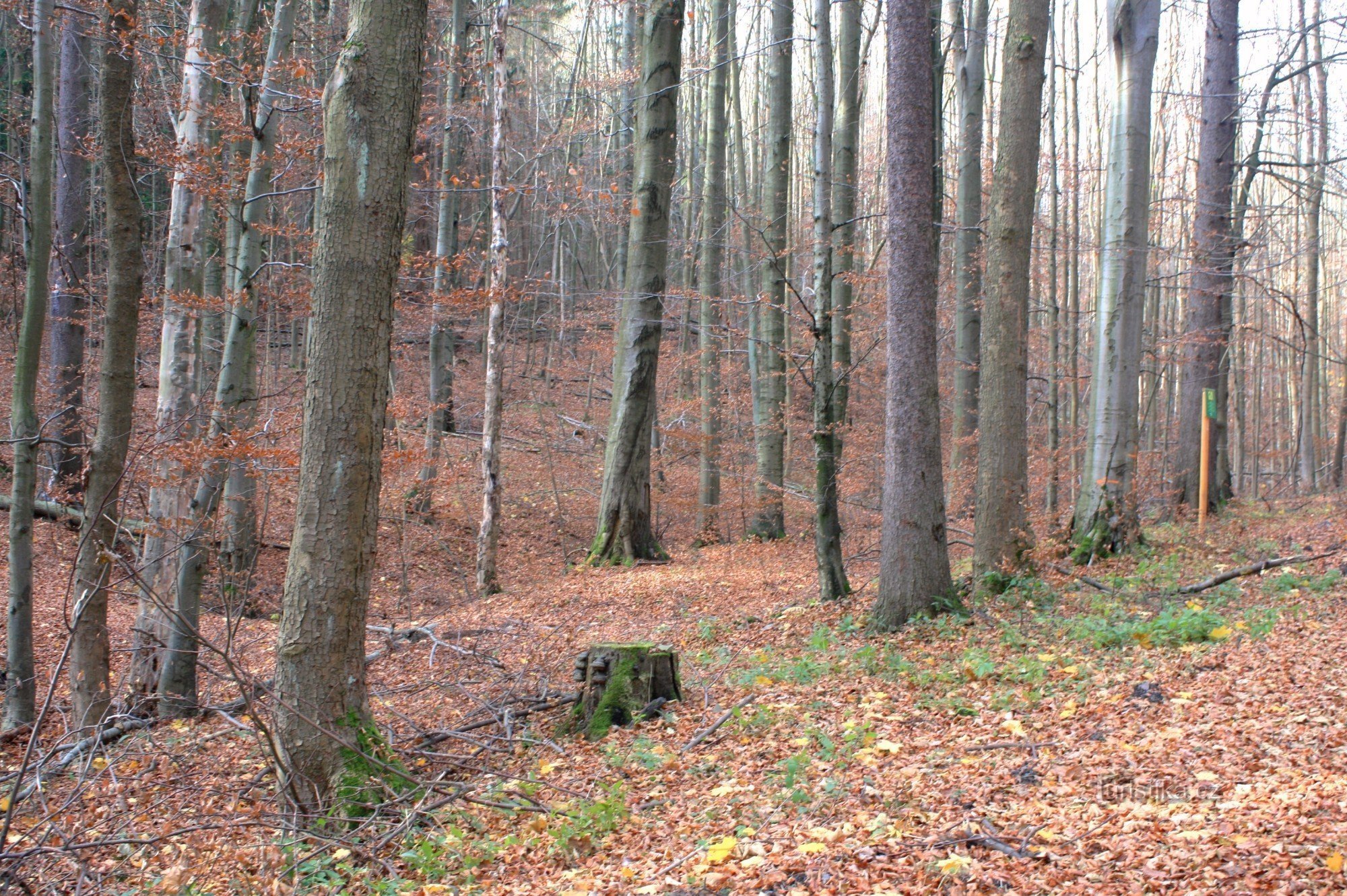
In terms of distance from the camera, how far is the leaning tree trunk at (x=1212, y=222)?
14305 millimetres

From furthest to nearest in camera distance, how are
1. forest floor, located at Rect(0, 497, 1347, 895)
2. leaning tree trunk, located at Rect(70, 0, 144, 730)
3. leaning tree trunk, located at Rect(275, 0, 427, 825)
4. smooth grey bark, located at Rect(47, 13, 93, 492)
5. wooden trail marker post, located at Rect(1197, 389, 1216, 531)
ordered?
smooth grey bark, located at Rect(47, 13, 93, 492)
wooden trail marker post, located at Rect(1197, 389, 1216, 531)
leaning tree trunk, located at Rect(70, 0, 144, 730)
leaning tree trunk, located at Rect(275, 0, 427, 825)
forest floor, located at Rect(0, 497, 1347, 895)

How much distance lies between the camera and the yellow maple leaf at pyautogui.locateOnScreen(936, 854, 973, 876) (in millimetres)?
3447

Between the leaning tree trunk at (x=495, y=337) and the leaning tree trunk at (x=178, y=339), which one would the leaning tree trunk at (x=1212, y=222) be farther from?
the leaning tree trunk at (x=178, y=339)

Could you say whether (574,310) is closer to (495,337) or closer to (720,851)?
(495,337)

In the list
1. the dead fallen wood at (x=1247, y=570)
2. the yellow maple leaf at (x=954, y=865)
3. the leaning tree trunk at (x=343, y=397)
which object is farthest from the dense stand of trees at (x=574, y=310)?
the yellow maple leaf at (x=954, y=865)

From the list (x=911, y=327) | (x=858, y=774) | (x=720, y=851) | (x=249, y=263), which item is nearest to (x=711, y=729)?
(x=858, y=774)

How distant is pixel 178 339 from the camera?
8.04 metres

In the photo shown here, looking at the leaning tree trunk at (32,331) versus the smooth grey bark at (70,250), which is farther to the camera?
the smooth grey bark at (70,250)

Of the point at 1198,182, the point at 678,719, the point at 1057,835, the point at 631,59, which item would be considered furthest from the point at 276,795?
the point at 631,59

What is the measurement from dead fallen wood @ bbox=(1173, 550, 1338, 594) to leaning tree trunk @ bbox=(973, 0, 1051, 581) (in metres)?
1.41

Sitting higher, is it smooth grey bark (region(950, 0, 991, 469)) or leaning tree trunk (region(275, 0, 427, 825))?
smooth grey bark (region(950, 0, 991, 469))

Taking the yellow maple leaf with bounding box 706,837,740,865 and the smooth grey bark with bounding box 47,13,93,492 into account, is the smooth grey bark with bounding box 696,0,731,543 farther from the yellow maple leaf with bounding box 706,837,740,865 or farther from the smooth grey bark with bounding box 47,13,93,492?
the yellow maple leaf with bounding box 706,837,740,865

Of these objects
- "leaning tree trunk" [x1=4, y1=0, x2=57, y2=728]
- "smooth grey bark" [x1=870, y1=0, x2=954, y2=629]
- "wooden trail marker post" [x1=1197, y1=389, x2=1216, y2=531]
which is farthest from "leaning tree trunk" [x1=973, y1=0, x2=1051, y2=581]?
"leaning tree trunk" [x1=4, y1=0, x2=57, y2=728]

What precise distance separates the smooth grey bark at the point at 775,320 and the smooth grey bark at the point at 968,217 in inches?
109
